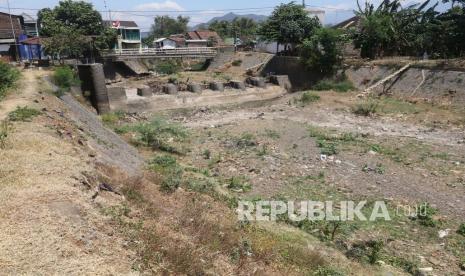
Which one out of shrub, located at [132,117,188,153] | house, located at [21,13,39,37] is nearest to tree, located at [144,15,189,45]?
house, located at [21,13,39,37]

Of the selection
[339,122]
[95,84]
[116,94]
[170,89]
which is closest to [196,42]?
[170,89]

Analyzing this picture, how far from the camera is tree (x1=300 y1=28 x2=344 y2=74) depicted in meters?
29.0

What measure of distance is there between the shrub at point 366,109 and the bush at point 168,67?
22.0m

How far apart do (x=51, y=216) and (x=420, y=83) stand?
23338 mm

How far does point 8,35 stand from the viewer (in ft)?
126

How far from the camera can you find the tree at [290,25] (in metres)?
33.8

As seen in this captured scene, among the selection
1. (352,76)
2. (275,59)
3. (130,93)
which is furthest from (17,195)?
(275,59)

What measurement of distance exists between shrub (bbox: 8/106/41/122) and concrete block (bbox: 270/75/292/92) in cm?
2261

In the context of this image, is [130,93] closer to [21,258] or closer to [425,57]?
[425,57]

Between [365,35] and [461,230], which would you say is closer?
[461,230]

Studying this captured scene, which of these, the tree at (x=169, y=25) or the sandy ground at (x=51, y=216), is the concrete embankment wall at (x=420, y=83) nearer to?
the sandy ground at (x=51, y=216)

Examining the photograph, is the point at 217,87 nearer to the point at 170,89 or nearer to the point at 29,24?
the point at 170,89

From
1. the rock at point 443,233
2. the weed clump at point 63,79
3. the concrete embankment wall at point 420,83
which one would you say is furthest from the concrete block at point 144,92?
the rock at point 443,233

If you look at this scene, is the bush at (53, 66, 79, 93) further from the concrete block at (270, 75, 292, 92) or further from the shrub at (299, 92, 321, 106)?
the concrete block at (270, 75, 292, 92)
